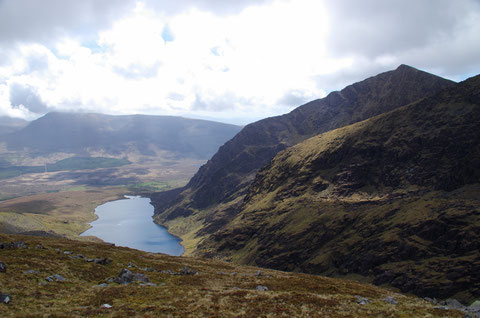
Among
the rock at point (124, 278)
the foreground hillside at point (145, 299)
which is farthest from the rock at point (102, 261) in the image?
the rock at point (124, 278)

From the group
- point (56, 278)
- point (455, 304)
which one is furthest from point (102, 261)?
point (455, 304)

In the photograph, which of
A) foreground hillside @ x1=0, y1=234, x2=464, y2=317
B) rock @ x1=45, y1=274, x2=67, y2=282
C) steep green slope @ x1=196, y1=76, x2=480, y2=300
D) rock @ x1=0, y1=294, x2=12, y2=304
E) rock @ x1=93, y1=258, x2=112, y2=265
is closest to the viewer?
rock @ x1=0, y1=294, x2=12, y2=304

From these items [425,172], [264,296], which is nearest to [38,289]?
[264,296]

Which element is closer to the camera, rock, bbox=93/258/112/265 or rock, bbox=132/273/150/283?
rock, bbox=132/273/150/283

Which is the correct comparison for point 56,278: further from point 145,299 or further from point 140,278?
point 145,299

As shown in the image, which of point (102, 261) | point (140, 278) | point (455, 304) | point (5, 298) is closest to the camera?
point (5, 298)

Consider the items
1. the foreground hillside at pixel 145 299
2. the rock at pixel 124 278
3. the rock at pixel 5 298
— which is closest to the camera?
the rock at pixel 5 298

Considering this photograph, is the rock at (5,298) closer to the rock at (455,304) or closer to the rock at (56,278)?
the rock at (56,278)

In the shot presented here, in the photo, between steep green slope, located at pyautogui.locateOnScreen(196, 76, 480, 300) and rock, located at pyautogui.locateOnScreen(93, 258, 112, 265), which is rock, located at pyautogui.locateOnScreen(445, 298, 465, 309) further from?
rock, located at pyautogui.locateOnScreen(93, 258, 112, 265)

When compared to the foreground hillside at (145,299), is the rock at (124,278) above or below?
below

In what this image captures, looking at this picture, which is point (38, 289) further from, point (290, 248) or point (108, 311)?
point (290, 248)

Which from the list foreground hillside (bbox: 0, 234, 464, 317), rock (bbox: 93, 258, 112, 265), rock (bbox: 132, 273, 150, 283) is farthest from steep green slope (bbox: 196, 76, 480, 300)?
rock (bbox: 93, 258, 112, 265)
